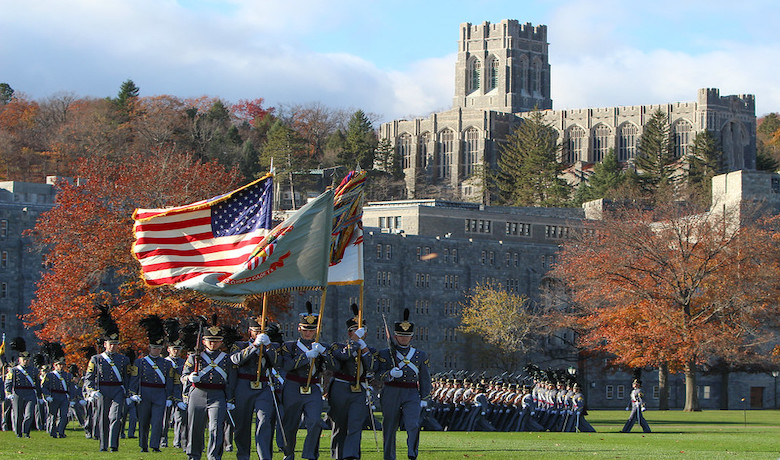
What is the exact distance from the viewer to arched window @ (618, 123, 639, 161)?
16700 centimetres

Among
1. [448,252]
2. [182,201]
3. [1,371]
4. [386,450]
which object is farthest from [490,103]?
[386,450]

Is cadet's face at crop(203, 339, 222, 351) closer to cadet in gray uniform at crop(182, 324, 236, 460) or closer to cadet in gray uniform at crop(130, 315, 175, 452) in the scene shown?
cadet in gray uniform at crop(182, 324, 236, 460)

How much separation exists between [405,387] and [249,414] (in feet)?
8.54

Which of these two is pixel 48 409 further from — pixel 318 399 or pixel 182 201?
pixel 182 201

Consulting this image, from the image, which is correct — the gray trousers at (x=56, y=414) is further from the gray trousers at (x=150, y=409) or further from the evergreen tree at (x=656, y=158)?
the evergreen tree at (x=656, y=158)

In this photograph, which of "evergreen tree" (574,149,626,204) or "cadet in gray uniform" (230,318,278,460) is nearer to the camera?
"cadet in gray uniform" (230,318,278,460)

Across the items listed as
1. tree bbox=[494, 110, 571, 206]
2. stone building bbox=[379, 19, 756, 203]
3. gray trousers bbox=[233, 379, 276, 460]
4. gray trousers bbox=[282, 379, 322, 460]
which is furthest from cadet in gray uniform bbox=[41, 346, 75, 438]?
stone building bbox=[379, 19, 756, 203]

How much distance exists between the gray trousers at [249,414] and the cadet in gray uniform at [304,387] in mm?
311

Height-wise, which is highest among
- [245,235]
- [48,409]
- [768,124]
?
[768,124]

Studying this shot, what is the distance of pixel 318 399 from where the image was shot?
859 inches

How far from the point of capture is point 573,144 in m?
171

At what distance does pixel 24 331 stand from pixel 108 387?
181 ft

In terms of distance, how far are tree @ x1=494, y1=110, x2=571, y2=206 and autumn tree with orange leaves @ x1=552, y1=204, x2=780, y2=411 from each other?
182ft

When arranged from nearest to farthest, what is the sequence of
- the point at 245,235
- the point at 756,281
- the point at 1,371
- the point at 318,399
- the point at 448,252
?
the point at 318,399, the point at 245,235, the point at 1,371, the point at 756,281, the point at 448,252
